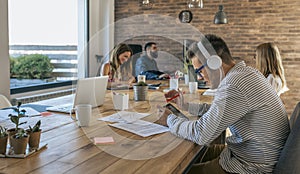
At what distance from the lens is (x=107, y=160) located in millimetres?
1292

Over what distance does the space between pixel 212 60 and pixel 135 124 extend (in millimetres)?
557

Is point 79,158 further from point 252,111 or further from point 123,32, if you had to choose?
point 123,32

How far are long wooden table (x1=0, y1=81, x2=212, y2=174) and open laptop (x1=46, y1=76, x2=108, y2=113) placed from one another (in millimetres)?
237

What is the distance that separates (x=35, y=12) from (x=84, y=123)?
3.17m

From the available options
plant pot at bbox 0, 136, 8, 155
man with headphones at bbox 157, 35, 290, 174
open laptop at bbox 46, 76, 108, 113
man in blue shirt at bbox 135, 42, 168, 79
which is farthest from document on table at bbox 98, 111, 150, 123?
man in blue shirt at bbox 135, 42, 168, 79

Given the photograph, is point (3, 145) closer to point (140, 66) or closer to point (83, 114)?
point (83, 114)

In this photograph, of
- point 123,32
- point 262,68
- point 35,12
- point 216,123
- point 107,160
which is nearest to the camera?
point 107,160

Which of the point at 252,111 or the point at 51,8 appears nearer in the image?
the point at 252,111

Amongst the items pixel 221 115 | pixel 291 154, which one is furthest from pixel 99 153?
pixel 291 154

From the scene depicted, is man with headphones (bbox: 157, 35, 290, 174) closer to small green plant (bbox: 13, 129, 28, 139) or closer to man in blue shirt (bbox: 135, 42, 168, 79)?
small green plant (bbox: 13, 129, 28, 139)

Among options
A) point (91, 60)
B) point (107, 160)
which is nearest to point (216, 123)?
point (107, 160)

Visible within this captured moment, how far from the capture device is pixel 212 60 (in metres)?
1.79

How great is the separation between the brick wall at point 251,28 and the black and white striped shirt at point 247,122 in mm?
4118

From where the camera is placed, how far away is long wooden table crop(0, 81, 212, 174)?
3.93 ft
